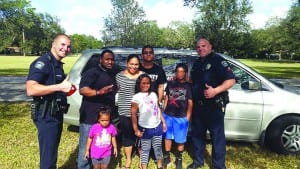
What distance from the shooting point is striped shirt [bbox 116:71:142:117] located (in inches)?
171

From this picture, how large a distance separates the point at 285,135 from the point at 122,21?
42.5 meters

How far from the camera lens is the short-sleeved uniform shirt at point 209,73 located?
4305 mm

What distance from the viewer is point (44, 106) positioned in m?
3.28

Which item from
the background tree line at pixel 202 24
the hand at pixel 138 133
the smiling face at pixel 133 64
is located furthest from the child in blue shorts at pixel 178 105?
the background tree line at pixel 202 24

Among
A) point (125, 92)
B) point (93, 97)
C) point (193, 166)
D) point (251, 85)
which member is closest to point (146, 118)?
point (125, 92)

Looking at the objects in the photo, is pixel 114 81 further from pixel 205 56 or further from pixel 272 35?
pixel 272 35

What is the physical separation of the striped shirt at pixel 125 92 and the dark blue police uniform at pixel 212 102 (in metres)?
0.91

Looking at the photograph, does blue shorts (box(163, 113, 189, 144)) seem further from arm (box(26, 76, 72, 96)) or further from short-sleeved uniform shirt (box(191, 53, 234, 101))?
arm (box(26, 76, 72, 96))

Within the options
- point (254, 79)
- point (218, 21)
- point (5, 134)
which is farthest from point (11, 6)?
point (254, 79)

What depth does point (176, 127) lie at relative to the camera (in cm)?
469

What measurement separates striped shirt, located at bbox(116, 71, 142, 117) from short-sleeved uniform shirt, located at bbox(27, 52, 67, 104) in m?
1.05

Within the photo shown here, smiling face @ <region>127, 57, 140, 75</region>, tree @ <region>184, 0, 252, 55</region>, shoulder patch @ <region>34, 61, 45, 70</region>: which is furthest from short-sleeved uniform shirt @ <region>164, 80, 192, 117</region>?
tree @ <region>184, 0, 252, 55</region>

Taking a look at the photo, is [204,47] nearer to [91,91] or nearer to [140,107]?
[140,107]

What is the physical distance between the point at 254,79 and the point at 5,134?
4.85m
